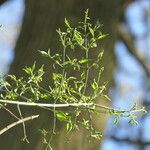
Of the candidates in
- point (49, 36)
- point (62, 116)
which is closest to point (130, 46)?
→ point (49, 36)

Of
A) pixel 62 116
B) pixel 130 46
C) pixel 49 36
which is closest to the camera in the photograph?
pixel 62 116

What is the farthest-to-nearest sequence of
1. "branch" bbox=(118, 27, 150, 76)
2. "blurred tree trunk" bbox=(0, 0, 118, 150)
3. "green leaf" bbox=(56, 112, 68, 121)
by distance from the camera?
"branch" bbox=(118, 27, 150, 76) → "blurred tree trunk" bbox=(0, 0, 118, 150) → "green leaf" bbox=(56, 112, 68, 121)

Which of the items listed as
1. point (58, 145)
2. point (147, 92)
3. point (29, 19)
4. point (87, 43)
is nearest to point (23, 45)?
point (29, 19)

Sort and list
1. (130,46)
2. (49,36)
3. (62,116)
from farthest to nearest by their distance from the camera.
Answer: (130,46) < (49,36) < (62,116)

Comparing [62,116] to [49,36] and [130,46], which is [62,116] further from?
[130,46]

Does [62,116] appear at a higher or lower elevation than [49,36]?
lower

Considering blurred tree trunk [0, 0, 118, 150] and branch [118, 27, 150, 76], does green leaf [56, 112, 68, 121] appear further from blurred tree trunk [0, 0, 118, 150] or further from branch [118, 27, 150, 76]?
branch [118, 27, 150, 76]

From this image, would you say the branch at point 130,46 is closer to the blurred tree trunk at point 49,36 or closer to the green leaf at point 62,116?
the blurred tree trunk at point 49,36

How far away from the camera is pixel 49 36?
159 centimetres

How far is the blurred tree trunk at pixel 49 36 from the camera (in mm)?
1465

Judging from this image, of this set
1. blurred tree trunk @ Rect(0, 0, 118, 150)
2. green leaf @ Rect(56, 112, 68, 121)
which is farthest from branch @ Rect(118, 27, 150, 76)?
green leaf @ Rect(56, 112, 68, 121)

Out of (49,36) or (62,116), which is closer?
(62,116)

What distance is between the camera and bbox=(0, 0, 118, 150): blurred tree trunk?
1465 mm

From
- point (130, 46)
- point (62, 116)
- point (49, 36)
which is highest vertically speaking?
point (130, 46)
